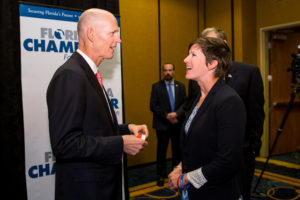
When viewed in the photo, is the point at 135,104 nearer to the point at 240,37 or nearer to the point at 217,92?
the point at 240,37

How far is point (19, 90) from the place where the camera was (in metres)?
2.30

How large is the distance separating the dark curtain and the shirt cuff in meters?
1.61

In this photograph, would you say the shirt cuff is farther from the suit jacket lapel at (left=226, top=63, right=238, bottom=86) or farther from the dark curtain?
the dark curtain

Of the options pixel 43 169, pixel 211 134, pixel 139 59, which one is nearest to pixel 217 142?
pixel 211 134

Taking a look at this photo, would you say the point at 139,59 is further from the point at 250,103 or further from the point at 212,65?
the point at 212,65

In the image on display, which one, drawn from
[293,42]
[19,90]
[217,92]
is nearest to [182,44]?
[293,42]

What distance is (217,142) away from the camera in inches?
52.6

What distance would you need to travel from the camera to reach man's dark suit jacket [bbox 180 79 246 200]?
129 cm

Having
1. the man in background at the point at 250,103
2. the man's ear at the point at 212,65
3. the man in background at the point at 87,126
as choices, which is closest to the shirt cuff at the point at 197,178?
the man in background at the point at 87,126

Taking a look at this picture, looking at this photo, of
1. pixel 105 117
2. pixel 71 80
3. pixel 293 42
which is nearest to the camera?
pixel 71 80

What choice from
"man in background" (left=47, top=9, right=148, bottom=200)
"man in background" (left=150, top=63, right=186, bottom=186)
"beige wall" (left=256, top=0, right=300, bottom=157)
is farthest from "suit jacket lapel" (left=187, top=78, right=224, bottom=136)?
"beige wall" (left=256, top=0, right=300, bottom=157)

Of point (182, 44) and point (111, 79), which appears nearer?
point (111, 79)

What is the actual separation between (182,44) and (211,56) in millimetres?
4074

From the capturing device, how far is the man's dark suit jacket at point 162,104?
13.4ft
